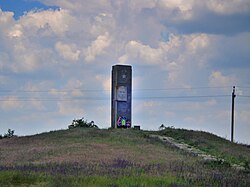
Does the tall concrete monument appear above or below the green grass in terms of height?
above

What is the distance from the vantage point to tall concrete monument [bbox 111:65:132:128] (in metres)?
39.1

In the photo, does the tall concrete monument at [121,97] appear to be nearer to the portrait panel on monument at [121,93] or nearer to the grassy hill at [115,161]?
the portrait panel on monument at [121,93]

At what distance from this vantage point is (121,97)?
39.0 meters

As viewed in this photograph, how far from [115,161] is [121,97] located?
1871 cm

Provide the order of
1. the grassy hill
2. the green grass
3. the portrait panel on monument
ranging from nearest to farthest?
1. the grassy hill
2. the green grass
3. the portrait panel on monument

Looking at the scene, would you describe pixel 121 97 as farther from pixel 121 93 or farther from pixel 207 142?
pixel 207 142

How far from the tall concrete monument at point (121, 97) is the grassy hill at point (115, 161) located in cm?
271

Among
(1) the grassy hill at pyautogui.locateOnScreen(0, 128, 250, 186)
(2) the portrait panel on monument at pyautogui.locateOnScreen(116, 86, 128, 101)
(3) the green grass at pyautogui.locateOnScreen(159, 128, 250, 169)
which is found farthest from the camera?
(2) the portrait panel on monument at pyautogui.locateOnScreen(116, 86, 128, 101)

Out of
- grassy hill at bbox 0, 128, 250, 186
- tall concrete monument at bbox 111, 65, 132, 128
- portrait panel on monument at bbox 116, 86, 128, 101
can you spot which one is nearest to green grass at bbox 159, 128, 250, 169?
grassy hill at bbox 0, 128, 250, 186

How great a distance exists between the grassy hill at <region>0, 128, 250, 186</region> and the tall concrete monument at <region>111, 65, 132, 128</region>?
8.90 ft

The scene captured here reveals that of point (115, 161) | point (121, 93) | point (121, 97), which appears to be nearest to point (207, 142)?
point (121, 97)

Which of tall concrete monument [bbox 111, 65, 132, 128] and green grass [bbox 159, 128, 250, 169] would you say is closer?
green grass [bbox 159, 128, 250, 169]

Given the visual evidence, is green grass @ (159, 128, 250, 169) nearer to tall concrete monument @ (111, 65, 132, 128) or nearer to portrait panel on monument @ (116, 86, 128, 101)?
tall concrete monument @ (111, 65, 132, 128)

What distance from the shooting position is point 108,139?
102ft
